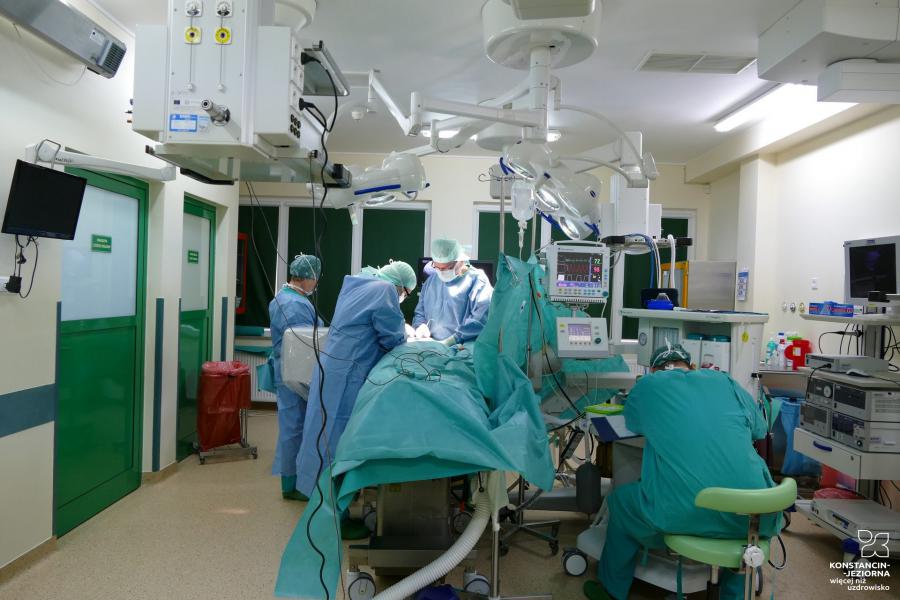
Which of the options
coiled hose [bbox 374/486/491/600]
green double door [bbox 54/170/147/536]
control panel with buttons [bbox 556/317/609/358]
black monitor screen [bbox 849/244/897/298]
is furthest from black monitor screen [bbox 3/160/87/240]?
black monitor screen [bbox 849/244/897/298]

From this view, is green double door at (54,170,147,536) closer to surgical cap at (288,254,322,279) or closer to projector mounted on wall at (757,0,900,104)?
surgical cap at (288,254,322,279)

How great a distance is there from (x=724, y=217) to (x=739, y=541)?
15.0 feet

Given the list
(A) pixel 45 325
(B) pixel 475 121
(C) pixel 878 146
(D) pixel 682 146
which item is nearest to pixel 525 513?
(B) pixel 475 121

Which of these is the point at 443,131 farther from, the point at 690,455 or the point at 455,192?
the point at 690,455

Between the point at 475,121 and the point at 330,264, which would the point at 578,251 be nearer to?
the point at 475,121

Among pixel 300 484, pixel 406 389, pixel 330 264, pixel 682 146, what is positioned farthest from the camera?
pixel 330 264

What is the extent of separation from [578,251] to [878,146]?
8.19ft

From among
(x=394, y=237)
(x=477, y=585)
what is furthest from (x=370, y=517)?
(x=394, y=237)

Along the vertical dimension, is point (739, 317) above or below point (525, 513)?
above

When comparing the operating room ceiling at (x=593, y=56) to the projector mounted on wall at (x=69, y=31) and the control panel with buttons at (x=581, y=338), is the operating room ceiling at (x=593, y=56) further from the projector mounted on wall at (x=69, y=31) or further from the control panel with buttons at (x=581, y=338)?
the control panel with buttons at (x=581, y=338)

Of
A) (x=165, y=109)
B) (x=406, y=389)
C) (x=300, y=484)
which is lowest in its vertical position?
(x=300, y=484)

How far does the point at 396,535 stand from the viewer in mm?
2455

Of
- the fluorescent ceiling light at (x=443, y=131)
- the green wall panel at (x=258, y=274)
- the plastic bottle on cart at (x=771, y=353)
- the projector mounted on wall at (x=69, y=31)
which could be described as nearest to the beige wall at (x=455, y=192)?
the green wall panel at (x=258, y=274)

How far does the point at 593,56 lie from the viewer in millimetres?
3529
